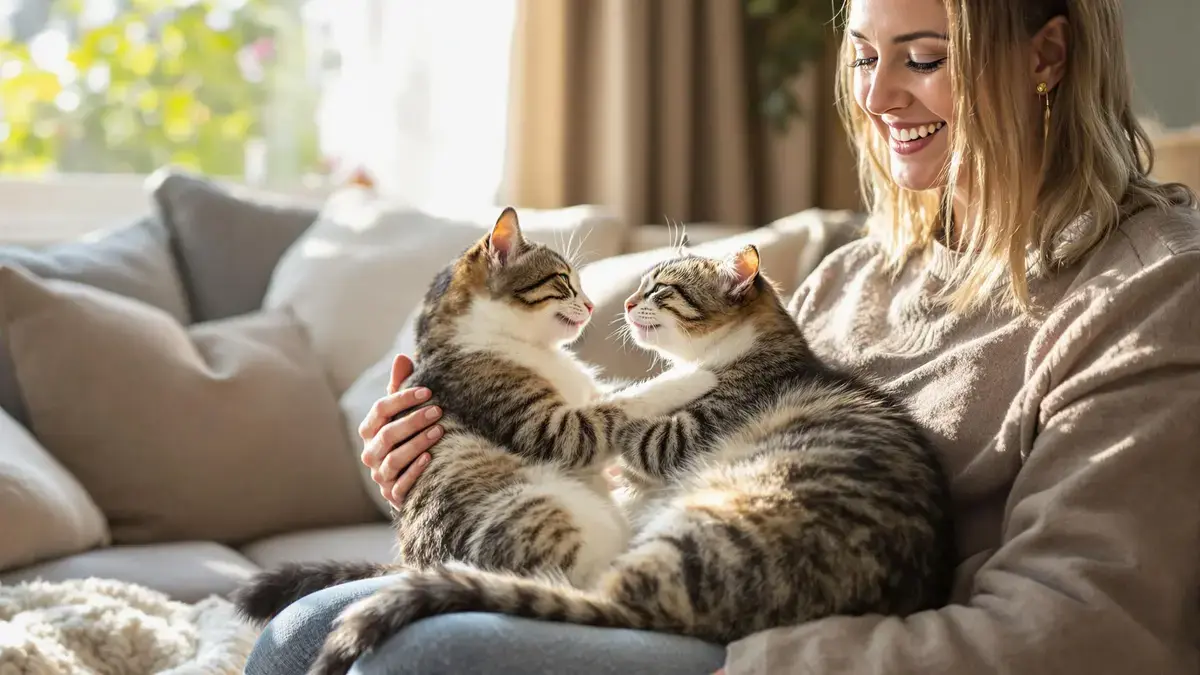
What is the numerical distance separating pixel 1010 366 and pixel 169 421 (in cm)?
168

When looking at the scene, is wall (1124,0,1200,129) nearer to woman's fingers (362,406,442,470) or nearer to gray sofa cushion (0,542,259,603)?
woman's fingers (362,406,442,470)

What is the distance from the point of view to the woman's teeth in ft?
5.23

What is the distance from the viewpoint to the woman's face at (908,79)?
1.51m

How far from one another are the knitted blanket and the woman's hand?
0.36 meters

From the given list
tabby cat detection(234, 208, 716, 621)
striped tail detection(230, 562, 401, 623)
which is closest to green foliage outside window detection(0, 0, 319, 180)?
tabby cat detection(234, 208, 716, 621)

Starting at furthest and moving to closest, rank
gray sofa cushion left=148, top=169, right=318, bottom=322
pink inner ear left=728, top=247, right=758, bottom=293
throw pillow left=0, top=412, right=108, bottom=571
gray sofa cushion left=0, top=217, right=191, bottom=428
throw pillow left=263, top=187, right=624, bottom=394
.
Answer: gray sofa cushion left=148, top=169, right=318, bottom=322, throw pillow left=263, top=187, right=624, bottom=394, gray sofa cushion left=0, top=217, right=191, bottom=428, throw pillow left=0, top=412, right=108, bottom=571, pink inner ear left=728, top=247, right=758, bottom=293

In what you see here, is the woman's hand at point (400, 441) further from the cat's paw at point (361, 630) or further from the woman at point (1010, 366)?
the cat's paw at point (361, 630)

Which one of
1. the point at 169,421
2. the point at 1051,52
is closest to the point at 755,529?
the point at 1051,52

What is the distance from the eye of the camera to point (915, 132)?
161cm

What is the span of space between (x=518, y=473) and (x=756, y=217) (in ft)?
7.79

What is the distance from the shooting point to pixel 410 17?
11.6ft

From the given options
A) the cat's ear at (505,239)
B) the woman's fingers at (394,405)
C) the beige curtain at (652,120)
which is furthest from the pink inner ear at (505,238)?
the beige curtain at (652,120)

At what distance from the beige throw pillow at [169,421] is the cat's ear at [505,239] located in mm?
922

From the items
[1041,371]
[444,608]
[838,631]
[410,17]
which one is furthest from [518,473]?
[410,17]
